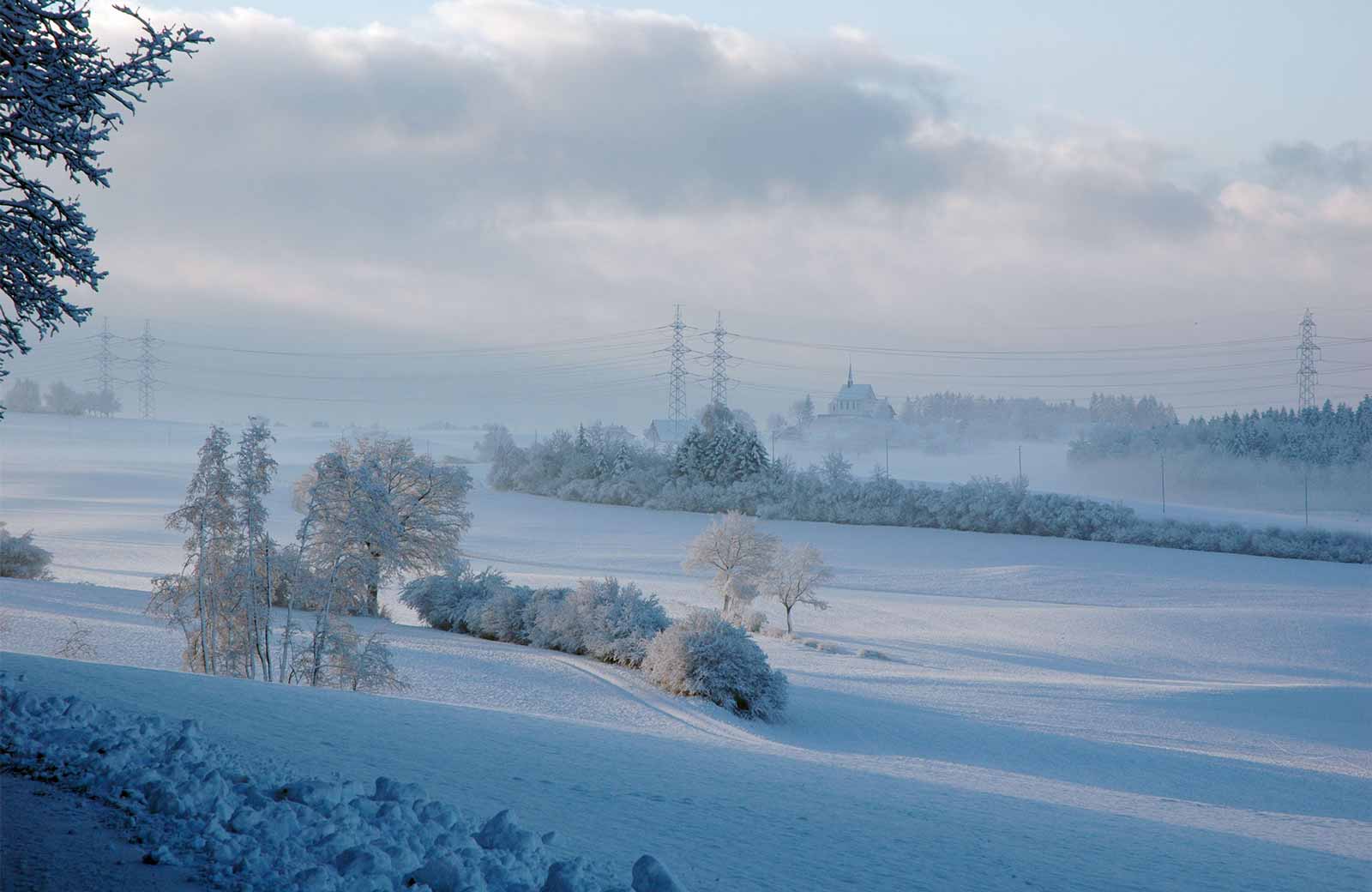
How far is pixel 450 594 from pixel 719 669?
14782mm

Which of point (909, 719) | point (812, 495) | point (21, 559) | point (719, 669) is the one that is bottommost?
point (909, 719)

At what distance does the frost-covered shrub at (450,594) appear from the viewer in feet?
111

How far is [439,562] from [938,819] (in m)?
28.0

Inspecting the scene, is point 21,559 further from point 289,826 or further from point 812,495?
point 812,495

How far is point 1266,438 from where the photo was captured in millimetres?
70250

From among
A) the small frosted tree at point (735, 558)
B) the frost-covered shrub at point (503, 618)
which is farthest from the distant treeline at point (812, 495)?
the frost-covered shrub at point (503, 618)

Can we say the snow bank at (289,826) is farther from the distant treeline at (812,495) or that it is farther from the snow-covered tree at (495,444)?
the snow-covered tree at (495,444)

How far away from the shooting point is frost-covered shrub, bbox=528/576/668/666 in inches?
1055

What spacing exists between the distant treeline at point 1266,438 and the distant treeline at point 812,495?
14.1 metres

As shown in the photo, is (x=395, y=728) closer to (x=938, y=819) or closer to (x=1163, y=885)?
(x=938, y=819)

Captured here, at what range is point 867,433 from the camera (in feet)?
314

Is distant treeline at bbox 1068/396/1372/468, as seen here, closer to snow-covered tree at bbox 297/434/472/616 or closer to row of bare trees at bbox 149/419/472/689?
snow-covered tree at bbox 297/434/472/616

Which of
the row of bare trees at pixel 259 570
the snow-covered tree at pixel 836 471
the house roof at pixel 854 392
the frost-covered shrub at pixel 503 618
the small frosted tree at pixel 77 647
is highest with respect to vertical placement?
the house roof at pixel 854 392

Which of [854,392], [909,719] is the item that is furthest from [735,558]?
[854,392]
